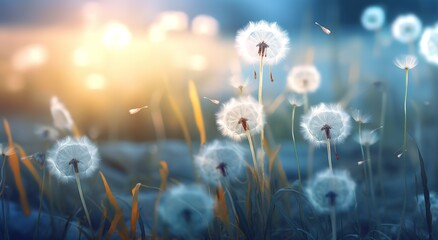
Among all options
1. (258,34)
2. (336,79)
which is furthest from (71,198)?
(336,79)

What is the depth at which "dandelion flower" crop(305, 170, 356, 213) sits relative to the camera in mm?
1747

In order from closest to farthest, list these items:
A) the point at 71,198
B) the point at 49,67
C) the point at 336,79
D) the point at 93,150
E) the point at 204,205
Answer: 1. the point at 204,205
2. the point at 93,150
3. the point at 71,198
4. the point at 336,79
5. the point at 49,67

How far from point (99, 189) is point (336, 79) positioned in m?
1.58

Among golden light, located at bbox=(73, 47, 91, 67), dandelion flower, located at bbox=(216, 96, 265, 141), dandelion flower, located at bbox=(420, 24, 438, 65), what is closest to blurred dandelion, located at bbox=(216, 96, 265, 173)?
dandelion flower, located at bbox=(216, 96, 265, 141)

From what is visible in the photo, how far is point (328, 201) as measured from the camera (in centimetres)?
176

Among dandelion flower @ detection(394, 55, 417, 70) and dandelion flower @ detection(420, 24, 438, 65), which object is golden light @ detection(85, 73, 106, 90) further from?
dandelion flower @ detection(394, 55, 417, 70)

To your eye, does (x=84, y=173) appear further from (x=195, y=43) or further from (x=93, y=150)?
(x=195, y=43)

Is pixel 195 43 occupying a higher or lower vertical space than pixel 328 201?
higher

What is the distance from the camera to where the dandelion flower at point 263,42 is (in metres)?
2.04

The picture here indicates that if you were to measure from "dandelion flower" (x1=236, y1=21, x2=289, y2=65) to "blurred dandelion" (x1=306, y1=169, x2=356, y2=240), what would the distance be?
44cm

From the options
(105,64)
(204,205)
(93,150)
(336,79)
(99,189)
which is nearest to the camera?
(204,205)

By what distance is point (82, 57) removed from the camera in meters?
5.30

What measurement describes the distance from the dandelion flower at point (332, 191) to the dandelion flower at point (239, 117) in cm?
26

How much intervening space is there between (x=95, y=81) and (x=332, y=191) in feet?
10.6
